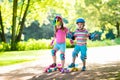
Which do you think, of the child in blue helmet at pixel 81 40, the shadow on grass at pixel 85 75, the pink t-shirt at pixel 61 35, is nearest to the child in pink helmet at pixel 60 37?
the pink t-shirt at pixel 61 35

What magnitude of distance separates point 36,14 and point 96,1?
20017 millimetres

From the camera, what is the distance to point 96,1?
60.3 meters

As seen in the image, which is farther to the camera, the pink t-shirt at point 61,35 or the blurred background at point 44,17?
the blurred background at point 44,17

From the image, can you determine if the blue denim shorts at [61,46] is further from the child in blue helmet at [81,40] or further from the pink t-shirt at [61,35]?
the child in blue helmet at [81,40]

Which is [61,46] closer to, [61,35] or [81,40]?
[61,35]

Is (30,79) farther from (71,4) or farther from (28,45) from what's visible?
(71,4)

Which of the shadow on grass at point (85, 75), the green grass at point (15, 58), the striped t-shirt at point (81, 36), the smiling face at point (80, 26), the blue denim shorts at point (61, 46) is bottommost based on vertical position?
the green grass at point (15, 58)

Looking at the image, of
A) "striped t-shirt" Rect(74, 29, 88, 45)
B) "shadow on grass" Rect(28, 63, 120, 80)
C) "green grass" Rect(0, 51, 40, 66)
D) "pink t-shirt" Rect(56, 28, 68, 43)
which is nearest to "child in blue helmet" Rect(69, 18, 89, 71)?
"striped t-shirt" Rect(74, 29, 88, 45)

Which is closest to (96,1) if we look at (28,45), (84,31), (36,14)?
(36,14)

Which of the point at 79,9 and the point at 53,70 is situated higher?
the point at 79,9

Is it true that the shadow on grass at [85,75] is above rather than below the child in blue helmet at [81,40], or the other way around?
below

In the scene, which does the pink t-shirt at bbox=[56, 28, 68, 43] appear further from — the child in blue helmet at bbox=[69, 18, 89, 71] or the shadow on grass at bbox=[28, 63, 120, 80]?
the shadow on grass at bbox=[28, 63, 120, 80]

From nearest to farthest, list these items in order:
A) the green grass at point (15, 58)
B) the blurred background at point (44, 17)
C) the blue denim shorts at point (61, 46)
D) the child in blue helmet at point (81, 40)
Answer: the child in blue helmet at point (81, 40), the blue denim shorts at point (61, 46), the green grass at point (15, 58), the blurred background at point (44, 17)

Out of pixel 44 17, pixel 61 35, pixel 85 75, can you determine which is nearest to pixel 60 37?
pixel 61 35
